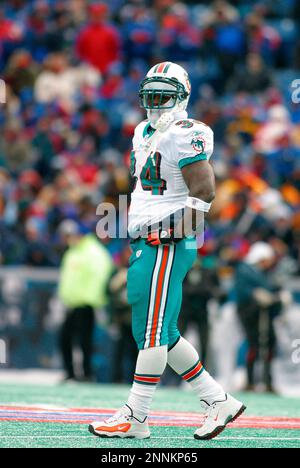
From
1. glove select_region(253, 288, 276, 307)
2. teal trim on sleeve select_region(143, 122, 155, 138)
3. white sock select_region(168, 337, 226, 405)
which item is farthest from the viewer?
glove select_region(253, 288, 276, 307)

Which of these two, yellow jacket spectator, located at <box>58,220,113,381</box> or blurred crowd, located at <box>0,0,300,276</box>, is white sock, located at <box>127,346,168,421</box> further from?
blurred crowd, located at <box>0,0,300,276</box>

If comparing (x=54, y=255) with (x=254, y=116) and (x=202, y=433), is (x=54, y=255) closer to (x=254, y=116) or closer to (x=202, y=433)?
(x=254, y=116)

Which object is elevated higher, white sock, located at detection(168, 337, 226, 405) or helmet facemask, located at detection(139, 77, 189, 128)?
helmet facemask, located at detection(139, 77, 189, 128)

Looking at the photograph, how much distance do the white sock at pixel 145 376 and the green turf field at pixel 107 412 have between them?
18 cm

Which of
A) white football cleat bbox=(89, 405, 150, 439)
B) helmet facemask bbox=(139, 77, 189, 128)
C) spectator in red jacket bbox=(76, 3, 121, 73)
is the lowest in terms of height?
white football cleat bbox=(89, 405, 150, 439)

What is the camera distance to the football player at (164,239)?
6254mm

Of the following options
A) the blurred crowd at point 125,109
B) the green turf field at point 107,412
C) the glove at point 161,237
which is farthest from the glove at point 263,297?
the glove at point 161,237

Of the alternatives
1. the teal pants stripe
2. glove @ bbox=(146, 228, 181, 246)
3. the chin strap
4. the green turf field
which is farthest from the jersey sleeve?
the green turf field

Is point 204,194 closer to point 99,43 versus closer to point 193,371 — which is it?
point 193,371

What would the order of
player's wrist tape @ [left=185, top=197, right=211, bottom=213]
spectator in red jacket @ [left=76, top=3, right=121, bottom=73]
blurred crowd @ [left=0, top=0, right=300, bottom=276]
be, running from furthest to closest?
spectator in red jacket @ [left=76, top=3, right=121, bottom=73]
blurred crowd @ [left=0, top=0, right=300, bottom=276]
player's wrist tape @ [left=185, top=197, right=211, bottom=213]

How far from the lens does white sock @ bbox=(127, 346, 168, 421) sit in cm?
623

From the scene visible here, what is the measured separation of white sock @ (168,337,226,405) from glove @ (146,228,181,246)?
0.56 m

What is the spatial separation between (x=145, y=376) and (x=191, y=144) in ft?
4.05

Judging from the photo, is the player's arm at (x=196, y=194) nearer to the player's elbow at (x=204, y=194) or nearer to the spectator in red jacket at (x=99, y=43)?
the player's elbow at (x=204, y=194)
